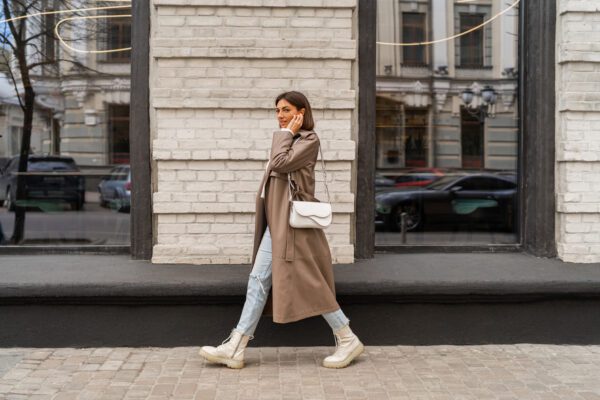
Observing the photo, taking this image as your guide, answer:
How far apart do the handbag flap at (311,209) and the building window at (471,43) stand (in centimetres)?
257

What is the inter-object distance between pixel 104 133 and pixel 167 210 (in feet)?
3.36

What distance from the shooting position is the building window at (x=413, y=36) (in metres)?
6.73

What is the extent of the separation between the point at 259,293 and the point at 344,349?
0.74 m

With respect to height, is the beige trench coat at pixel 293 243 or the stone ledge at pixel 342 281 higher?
the beige trench coat at pixel 293 243

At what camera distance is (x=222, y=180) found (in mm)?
6242

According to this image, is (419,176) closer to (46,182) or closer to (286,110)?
(286,110)

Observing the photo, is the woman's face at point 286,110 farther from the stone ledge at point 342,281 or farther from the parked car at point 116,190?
the parked car at point 116,190

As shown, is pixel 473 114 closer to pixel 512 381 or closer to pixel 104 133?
pixel 512 381

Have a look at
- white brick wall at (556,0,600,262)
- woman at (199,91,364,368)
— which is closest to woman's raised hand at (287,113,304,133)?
woman at (199,91,364,368)

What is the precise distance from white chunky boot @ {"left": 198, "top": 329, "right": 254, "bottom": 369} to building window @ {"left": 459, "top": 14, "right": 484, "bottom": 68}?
3384mm

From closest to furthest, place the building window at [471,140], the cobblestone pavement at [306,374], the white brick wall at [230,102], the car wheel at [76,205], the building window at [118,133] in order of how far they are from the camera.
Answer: the cobblestone pavement at [306,374] < the white brick wall at [230,102] < the building window at [118,133] < the car wheel at [76,205] < the building window at [471,140]

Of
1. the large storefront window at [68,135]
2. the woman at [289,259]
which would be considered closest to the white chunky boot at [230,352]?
the woman at [289,259]

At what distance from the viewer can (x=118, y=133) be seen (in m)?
6.57

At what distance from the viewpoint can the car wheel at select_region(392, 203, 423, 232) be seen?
6.80 metres
